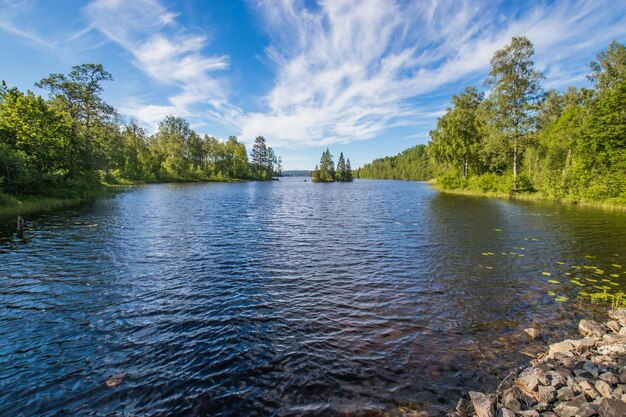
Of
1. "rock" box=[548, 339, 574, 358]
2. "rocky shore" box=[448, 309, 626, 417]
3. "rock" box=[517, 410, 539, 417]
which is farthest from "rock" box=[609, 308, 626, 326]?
"rock" box=[517, 410, 539, 417]

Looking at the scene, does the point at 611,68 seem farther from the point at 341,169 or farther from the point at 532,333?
the point at 341,169

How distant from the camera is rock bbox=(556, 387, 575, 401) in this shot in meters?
5.51

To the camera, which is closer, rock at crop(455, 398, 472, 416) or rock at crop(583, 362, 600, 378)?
rock at crop(455, 398, 472, 416)

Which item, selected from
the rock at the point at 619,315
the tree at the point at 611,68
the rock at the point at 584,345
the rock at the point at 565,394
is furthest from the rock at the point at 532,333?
the tree at the point at 611,68

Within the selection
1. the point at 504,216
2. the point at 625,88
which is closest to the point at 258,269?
the point at 504,216

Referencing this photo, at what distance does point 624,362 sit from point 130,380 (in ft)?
38.2

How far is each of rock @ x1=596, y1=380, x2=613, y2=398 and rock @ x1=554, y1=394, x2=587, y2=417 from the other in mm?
438

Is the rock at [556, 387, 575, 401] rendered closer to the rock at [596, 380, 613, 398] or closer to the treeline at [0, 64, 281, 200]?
the rock at [596, 380, 613, 398]

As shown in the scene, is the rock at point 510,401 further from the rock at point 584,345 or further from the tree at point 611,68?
the tree at point 611,68

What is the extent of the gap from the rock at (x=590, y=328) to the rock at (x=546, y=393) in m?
4.37

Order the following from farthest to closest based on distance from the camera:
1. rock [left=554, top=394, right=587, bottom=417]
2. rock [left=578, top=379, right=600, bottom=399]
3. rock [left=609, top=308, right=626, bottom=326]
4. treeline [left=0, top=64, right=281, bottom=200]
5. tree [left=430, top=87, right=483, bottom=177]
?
tree [left=430, top=87, right=483, bottom=177] → treeline [left=0, top=64, right=281, bottom=200] → rock [left=609, top=308, right=626, bottom=326] → rock [left=578, top=379, right=600, bottom=399] → rock [left=554, top=394, right=587, bottom=417]

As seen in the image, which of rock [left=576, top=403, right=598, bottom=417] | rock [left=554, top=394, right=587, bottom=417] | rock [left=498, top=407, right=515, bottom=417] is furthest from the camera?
rock [left=498, top=407, right=515, bottom=417]

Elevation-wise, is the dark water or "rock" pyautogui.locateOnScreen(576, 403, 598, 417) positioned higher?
"rock" pyautogui.locateOnScreen(576, 403, 598, 417)

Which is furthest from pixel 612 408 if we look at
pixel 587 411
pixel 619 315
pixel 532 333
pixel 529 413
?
pixel 619 315
